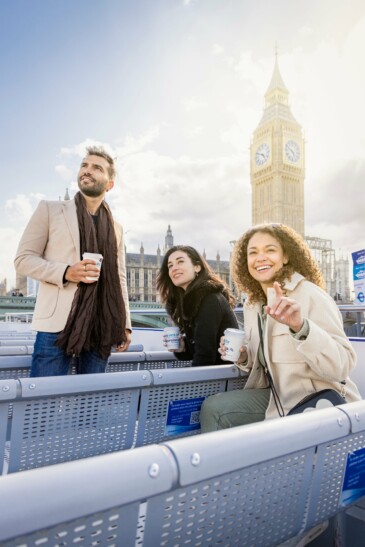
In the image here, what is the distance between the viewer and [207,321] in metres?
2.20

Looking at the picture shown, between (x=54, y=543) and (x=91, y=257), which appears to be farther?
(x=91, y=257)

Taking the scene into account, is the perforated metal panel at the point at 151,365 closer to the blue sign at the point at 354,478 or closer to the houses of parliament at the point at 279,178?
the blue sign at the point at 354,478

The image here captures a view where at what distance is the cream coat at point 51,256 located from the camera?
6.19 ft

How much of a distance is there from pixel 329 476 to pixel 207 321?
113cm

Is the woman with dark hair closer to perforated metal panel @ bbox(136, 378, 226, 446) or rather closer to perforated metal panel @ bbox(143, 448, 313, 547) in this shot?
perforated metal panel @ bbox(136, 378, 226, 446)

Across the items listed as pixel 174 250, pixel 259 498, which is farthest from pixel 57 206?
pixel 259 498

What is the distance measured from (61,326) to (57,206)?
1.81 ft

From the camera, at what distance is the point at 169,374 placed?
1702 millimetres

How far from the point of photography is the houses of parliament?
59062 millimetres

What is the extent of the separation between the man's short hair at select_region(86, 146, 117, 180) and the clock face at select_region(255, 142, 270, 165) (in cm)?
6201

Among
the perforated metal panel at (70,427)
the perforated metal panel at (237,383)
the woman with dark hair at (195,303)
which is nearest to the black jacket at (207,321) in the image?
the woman with dark hair at (195,303)

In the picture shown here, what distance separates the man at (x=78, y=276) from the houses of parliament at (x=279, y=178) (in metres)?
55.5

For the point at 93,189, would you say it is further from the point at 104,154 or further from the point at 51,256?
the point at 51,256

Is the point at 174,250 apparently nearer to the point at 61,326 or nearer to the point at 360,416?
the point at 61,326
